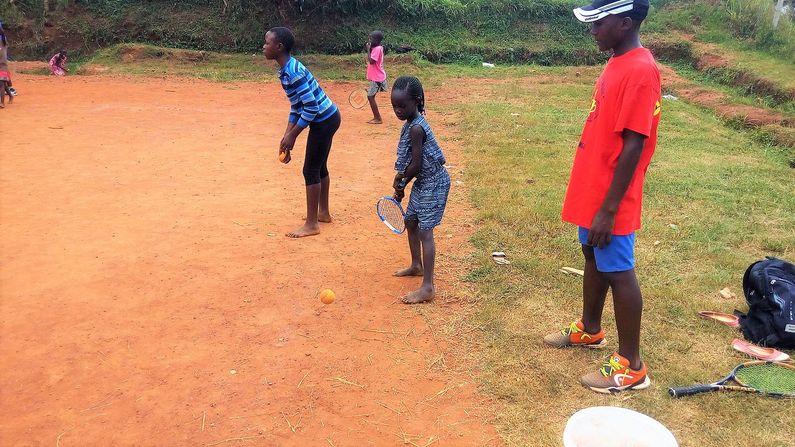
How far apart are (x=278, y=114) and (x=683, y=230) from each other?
7622 mm

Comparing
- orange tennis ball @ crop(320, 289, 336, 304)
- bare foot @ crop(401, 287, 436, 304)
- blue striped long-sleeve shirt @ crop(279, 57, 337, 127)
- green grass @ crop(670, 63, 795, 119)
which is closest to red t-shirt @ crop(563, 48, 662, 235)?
bare foot @ crop(401, 287, 436, 304)

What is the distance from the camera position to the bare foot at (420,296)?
4516mm

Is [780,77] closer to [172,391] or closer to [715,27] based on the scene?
[715,27]

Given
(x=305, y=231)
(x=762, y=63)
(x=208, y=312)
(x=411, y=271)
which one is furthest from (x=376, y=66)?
(x=762, y=63)

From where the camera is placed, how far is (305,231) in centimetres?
575

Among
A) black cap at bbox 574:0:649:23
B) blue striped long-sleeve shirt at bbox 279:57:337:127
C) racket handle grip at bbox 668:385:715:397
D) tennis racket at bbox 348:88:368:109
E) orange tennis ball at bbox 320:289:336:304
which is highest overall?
black cap at bbox 574:0:649:23

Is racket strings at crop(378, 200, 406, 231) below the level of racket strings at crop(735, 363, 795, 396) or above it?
above

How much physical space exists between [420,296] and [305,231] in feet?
5.53

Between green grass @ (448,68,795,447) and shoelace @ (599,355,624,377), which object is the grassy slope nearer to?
green grass @ (448,68,795,447)

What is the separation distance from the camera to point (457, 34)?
20.1 m

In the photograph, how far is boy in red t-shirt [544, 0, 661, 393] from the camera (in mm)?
2920

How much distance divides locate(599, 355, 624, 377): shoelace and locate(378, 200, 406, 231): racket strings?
2132mm

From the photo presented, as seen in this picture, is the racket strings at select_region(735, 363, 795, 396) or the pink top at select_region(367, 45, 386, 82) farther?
the pink top at select_region(367, 45, 386, 82)

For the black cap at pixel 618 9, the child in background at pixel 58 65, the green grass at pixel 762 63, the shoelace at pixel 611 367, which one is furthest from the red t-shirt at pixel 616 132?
the child in background at pixel 58 65
